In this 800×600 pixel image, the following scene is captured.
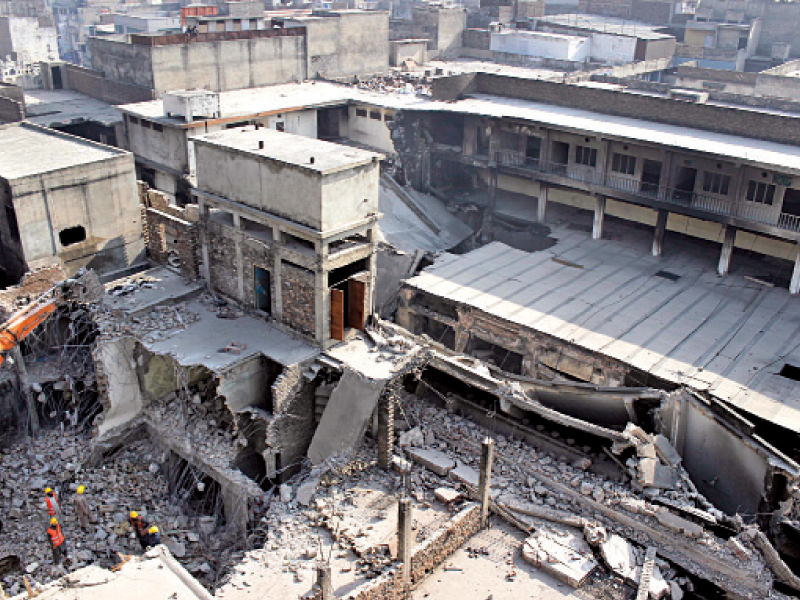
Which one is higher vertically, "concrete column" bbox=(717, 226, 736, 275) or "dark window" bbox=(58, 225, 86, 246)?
"dark window" bbox=(58, 225, 86, 246)

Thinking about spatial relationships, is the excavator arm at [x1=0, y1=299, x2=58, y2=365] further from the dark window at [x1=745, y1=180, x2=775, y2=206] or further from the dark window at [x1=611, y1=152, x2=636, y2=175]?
the dark window at [x1=745, y1=180, x2=775, y2=206]

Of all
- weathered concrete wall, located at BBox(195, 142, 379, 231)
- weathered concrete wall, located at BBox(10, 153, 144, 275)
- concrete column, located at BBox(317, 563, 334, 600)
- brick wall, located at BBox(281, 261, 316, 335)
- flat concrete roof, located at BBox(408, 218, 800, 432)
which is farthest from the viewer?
weathered concrete wall, located at BBox(10, 153, 144, 275)

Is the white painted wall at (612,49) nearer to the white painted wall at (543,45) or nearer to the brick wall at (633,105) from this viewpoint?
the white painted wall at (543,45)

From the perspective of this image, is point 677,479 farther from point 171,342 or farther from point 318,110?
point 318,110

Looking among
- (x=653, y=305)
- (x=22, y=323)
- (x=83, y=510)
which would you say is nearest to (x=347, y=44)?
(x=653, y=305)

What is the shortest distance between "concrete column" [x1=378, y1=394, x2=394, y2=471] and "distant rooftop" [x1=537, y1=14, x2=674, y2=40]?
1654 inches

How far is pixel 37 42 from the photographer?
219 feet

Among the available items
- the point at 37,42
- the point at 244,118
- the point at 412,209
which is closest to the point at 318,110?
the point at 244,118

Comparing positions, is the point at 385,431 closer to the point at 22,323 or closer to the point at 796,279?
the point at 22,323

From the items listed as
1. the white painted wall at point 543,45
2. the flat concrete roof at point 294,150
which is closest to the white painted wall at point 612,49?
the white painted wall at point 543,45

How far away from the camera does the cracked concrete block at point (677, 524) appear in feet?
56.7

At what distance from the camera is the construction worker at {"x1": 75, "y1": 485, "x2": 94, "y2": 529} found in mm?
20109

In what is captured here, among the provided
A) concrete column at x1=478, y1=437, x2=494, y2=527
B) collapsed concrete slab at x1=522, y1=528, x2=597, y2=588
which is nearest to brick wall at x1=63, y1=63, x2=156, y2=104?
concrete column at x1=478, y1=437, x2=494, y2=527

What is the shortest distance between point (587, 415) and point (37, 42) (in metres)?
63.8
